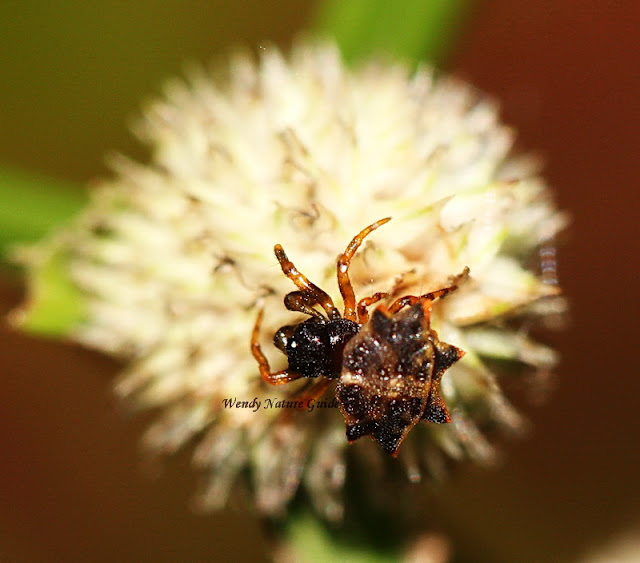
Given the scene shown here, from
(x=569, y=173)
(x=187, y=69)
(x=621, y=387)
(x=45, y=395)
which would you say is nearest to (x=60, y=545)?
(x=45, y=395)

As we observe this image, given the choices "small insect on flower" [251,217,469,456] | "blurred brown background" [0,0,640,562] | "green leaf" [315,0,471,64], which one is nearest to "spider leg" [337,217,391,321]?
"small insect on flower" [251,217,469,456]

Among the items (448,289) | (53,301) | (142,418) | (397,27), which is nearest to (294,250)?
(448,289)

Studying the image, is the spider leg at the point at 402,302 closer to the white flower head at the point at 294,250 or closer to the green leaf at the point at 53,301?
the white flower head at the point at 294,250

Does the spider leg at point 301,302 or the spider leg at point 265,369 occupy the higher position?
the spider leg at point 301,302

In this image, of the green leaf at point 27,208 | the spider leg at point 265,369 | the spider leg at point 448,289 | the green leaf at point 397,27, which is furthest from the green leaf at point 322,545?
the green leaf at point 397,27

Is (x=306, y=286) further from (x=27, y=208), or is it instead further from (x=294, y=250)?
(x=27, y=208)

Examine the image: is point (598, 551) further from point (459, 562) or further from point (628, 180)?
point (628, 180)

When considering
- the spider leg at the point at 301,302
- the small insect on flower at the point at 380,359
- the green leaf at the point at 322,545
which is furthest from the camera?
the green leaf at the point at 322,545
